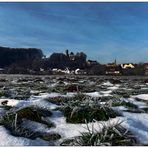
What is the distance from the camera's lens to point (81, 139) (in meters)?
5.91

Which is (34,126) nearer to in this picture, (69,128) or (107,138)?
(69,128)

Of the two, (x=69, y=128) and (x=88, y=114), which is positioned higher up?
(x=88, y=114)

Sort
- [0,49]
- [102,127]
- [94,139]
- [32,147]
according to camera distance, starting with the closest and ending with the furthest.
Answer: [32,147] → [94,139] → [102,127] → [0,49]

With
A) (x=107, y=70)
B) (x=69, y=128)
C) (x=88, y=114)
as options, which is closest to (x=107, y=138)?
(x=69, y=128)

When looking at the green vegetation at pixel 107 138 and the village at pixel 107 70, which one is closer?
the green vegetation at pixel 107 138

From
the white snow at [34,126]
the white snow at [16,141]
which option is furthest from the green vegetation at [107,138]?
the white snow at [34,126]

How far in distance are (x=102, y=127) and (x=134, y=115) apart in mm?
1698

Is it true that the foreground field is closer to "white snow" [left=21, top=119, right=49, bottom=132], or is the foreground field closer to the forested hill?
"white snow" [left=21, top=119, right=49, bottom=132]

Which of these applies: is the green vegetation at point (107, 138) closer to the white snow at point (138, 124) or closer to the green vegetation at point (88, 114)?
the white snow at point (138, 124)

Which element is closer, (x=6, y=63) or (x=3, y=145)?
(x=3, y=145)

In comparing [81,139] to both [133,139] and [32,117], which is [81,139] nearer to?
[133,139]

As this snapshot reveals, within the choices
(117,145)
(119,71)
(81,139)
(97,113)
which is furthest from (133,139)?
(119,71)

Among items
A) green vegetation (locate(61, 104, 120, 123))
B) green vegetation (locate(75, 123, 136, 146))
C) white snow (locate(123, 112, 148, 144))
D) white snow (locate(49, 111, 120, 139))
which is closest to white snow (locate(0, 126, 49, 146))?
white snow (locate(49, 111, 120, 139))

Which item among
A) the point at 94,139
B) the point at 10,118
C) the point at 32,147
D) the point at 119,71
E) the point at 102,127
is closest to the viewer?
the point at 32,147
